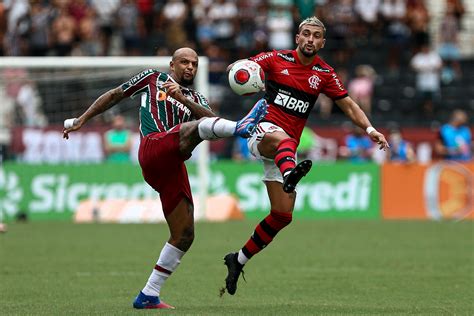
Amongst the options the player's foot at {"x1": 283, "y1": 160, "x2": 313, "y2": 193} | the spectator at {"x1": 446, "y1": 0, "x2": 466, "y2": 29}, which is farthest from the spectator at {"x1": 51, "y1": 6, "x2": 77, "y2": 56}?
the player's foot at {"x1": 283, "y1": 160, "x2": 313, "y2": 193}

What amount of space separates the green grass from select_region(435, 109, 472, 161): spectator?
3.47 m

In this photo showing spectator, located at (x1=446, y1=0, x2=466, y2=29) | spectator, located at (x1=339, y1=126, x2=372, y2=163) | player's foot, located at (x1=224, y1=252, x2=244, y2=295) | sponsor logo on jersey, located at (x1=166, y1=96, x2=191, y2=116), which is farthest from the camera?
spectator, located at (x1=446, y1=0, x2=466, y2=29)

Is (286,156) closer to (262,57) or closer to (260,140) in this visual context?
(260,140)

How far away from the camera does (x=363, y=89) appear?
29406 mm

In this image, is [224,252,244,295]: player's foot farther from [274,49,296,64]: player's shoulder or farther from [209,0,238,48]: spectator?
[209,0,238,48]: spectator

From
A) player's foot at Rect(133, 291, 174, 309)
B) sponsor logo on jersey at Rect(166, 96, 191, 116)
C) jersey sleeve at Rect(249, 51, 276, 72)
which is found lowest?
player's foot at Rect(133, 291, 174, 309)

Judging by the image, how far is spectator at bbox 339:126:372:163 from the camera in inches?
1051

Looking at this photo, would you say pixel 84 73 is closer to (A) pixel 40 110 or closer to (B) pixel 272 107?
(A) pixel 40 110

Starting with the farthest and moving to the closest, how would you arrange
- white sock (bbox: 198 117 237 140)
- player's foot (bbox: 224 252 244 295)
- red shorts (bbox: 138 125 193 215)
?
1. player's foot (bbox: 224 252 244 295)
2. red shorts (bbox: 138 125 193 215)
3. white sock (bbox: 198 117 237 140)

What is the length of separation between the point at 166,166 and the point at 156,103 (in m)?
0.61

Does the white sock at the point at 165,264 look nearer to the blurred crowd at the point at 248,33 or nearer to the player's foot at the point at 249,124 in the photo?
the player's foot at the point at 249,124

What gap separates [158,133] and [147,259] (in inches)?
223

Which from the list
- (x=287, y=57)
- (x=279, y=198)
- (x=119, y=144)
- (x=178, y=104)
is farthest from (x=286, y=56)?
(x=119, y=144)

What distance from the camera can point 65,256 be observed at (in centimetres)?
1633
